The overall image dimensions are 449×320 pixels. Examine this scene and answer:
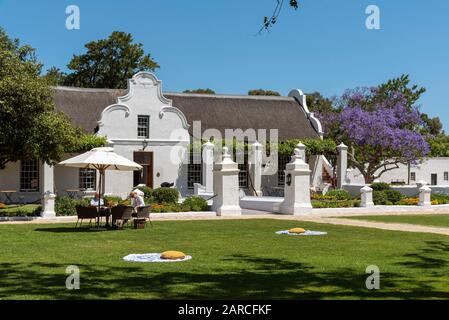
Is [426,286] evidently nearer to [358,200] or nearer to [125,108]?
[358,200]

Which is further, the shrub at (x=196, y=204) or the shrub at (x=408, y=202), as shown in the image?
the shrub at (x=408, y=202)

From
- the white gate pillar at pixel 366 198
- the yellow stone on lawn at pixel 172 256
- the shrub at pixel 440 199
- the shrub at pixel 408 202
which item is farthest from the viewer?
the shrub at pixel 440 199

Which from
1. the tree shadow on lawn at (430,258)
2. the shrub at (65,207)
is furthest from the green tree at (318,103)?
the tree shadow on lawn at (430,258)

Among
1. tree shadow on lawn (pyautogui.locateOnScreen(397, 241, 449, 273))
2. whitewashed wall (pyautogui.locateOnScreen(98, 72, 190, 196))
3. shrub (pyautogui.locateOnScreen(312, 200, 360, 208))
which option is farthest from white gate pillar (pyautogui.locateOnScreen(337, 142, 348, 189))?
tree shadow on lawn (pyautogui.locateOnScreen(397, 241, 449, 273))

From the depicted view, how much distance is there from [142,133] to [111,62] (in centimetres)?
1872

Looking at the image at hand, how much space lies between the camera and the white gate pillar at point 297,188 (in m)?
26.4

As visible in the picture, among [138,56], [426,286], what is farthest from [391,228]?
[138,56]

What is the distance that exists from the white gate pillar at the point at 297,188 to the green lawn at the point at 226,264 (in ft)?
23.6

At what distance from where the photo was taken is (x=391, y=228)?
66.8ft

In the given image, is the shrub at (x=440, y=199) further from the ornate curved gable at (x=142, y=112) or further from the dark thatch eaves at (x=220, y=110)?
the ornate curved gable at (x=142, y=112)

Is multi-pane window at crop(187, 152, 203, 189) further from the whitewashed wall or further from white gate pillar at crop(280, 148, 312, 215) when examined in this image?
white gate pillar at crop(280, 148, 312, 215)

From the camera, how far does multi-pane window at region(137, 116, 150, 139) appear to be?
3603 cm

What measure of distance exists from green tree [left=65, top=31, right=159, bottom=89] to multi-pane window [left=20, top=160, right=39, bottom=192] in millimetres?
20207
